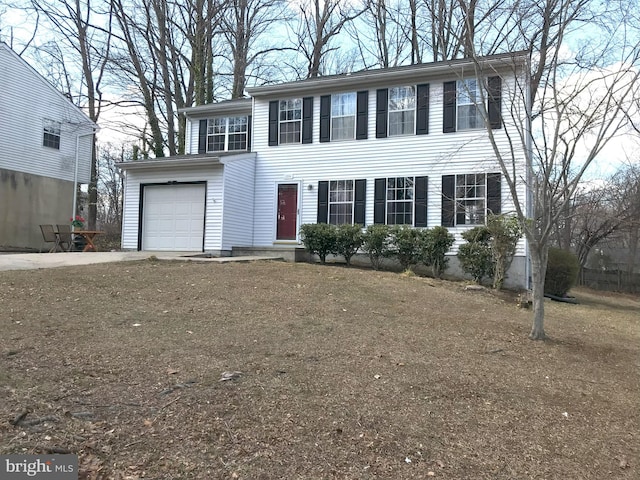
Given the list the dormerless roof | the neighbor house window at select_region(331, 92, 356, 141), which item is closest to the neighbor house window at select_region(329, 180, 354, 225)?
the neighbor house window at select_region(331, 92, 356, 141)

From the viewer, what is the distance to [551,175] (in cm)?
645

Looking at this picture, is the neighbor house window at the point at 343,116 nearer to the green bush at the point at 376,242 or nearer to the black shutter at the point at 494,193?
the green bush at the point at 376,242

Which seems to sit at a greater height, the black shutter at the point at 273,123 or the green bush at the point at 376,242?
the black shutter at the point at 273,123

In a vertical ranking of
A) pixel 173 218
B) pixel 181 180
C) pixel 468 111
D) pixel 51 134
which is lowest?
pixel 173 218

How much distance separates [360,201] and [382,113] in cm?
266

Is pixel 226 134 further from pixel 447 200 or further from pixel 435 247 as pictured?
pixel 435 247

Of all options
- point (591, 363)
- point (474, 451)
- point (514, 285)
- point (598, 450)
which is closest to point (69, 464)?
point (474, 451)

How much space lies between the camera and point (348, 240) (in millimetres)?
12500

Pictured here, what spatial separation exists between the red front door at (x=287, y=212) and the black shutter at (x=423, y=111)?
4113 mm

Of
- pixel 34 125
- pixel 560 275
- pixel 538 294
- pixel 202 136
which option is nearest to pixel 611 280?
pixel 560 275

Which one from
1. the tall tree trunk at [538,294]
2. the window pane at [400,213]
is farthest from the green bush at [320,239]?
the tall tree trunk at [538,294]

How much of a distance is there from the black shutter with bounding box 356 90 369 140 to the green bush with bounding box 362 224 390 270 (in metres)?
3.14

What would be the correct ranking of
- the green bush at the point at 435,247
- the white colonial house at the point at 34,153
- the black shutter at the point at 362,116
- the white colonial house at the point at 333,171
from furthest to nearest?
the white colonial house at the point at 34,153, the black shutter at the point at 362,116, the white colonial house at the point at 333,171, the green bush at the point at 435,247
